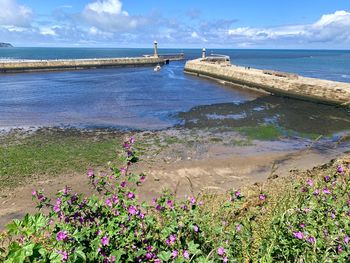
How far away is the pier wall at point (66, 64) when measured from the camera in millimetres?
51562

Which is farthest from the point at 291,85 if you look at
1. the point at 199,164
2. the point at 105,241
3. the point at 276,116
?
the point at 105,241

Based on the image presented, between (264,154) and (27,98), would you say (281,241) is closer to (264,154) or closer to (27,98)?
(264,154)

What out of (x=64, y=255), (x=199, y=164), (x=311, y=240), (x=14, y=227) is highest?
(x=14, y=227)

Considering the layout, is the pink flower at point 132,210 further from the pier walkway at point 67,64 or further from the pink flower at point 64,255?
the pier walkway at point 67,64

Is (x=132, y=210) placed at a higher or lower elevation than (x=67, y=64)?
lower

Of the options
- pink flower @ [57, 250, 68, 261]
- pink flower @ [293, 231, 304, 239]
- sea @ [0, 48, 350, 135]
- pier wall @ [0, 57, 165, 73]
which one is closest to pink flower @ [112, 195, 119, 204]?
pink flower @ [57, 250, 68, 261]

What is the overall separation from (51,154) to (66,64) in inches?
1981

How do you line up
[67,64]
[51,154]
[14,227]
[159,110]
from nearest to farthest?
[14,227], [51,154], [159,110], [67,64]

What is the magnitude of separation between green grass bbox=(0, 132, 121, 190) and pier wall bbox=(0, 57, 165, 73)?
41.9 m

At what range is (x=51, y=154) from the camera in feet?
42.5

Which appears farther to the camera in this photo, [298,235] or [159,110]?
[159,110]

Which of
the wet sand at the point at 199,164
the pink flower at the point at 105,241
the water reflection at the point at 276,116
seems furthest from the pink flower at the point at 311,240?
the water reflection at the point at 276,116

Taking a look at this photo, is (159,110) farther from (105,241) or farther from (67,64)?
(67,64)

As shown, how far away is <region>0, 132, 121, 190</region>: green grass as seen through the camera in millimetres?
11133
